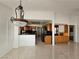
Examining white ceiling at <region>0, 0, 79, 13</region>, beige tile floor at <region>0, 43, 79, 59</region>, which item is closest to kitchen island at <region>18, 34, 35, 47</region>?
beige tile floor at <region>0, 43, 79, 59</region>

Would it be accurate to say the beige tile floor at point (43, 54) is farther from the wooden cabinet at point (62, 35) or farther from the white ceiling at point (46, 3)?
the wooden cabinet at point (62, 35)

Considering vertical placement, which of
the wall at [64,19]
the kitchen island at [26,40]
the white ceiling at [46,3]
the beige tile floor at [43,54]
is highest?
the white ceiling at [46,3]

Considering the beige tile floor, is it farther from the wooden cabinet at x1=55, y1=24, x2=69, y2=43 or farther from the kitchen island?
the wooden cabinet at x1=55, y1=24, x2=69, y2=43

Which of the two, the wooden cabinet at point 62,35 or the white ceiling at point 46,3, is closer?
the white ceiling at point 46,3

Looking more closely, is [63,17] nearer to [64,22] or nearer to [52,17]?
[64,22]

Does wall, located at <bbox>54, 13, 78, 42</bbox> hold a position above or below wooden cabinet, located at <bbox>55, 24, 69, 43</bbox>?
above

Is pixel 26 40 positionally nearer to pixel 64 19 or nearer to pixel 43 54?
pixel 43 54

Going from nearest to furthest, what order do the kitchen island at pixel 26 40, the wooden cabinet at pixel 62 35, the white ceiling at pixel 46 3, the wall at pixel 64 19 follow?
the white ceiling at pixel 46 3 < the kitchen island at pixel 26 40 < the wall at pixel 64 19 < the wooden cabinet at pixel 62 35

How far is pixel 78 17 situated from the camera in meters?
13.0

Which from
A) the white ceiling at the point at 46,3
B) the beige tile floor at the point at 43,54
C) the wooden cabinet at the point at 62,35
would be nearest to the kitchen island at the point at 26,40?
the beige tile floor at the point at 43,54

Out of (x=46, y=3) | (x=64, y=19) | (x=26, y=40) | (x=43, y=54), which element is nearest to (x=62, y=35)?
(x=64, y=19)

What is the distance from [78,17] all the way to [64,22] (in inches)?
69.9

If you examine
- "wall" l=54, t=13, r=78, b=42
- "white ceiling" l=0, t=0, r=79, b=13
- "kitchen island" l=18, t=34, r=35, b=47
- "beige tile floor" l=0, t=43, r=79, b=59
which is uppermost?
"white ceiling" l=0, t=0, r=79, b=13

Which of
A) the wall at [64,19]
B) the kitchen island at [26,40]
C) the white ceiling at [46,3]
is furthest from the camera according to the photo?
the wall at [64,19]
